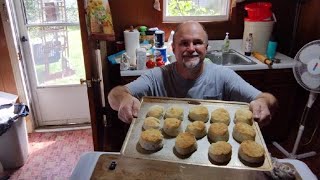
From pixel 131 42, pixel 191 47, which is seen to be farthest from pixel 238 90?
pixel 131 42

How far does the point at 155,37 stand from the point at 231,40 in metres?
0.84

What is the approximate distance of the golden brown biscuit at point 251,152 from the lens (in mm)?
943

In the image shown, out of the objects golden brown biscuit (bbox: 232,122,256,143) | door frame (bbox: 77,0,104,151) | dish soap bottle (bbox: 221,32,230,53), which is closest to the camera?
golden brown biscuit (bbox: 232,122,256,143)

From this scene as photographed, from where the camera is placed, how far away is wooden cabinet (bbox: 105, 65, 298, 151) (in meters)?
2.21

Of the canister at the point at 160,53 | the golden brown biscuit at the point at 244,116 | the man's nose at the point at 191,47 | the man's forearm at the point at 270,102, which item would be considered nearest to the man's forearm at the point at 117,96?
the man's nose at the point at 191,47

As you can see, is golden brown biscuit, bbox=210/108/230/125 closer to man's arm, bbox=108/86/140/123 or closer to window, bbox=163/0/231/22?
man's arm, bbox=108/86/140/123

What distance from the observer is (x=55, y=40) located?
2572 millimetres

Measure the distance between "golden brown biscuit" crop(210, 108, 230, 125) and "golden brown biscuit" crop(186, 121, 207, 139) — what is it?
7 centimetres

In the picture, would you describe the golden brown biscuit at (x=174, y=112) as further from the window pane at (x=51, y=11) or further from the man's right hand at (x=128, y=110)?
the window pane at (x=51, y=11)

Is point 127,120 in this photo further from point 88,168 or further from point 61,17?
point 61,17

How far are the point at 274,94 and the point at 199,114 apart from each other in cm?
138

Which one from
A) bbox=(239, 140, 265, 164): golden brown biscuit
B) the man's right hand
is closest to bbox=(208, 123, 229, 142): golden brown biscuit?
bbox=(239, 140, 265, 164): golden brown biscuit

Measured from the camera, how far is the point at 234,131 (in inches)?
44.6

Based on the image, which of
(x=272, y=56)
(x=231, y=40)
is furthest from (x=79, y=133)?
(x=272, y=56)
